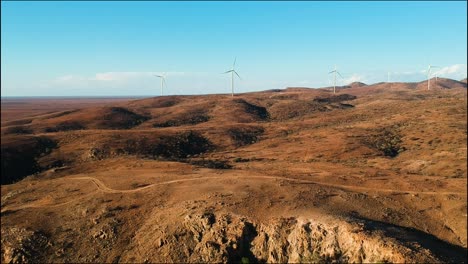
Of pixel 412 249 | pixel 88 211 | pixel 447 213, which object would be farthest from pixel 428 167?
pixel 88 211

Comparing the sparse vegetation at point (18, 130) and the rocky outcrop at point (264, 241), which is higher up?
the sparse vegetation at point (18, 130)

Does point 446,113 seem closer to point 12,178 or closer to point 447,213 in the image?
point 447,213

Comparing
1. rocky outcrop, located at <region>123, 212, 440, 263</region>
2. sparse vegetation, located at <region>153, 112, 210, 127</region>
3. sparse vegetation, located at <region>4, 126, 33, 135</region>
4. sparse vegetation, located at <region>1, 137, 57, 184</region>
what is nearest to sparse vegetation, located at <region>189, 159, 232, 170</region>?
rocky outcrop, located at <region>123, 212, 440, 263</region>

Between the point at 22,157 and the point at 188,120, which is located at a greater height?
the point at 188,120

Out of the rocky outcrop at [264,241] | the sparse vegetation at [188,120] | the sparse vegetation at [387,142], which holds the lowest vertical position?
the rocky outcrop at [264,241]

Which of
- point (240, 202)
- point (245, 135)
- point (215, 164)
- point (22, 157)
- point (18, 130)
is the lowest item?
point (215, 164)

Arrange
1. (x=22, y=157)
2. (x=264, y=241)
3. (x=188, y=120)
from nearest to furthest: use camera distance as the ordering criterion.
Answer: (x=264, y=241), (x=22, y=157), (x=188, y=120)

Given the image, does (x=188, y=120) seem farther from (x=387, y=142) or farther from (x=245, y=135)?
(x=387, y=142)

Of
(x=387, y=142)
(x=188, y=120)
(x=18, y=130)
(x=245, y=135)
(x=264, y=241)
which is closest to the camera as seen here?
(x=264, y=241)

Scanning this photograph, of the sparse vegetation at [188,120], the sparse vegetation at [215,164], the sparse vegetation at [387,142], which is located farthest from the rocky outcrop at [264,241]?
the sparse vegetation at [188,120]

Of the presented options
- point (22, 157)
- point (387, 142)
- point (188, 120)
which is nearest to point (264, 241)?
point (387, 142)

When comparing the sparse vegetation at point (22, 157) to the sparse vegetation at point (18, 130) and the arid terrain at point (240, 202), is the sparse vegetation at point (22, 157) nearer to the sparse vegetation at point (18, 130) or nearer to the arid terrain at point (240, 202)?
the arid terrain at point (240, 202)
